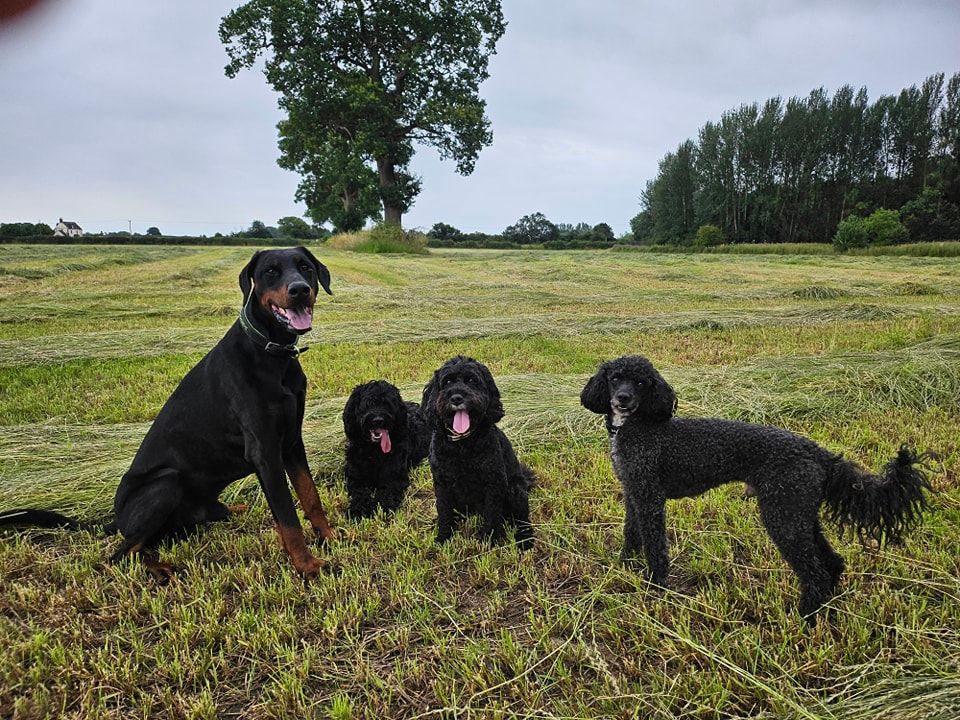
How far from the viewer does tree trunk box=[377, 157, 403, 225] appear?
121 ft

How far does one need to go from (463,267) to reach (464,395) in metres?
24.2

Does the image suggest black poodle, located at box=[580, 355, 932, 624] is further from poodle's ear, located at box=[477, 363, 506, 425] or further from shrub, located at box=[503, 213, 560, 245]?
shrub, located at box=[503, 213, 560, 245]

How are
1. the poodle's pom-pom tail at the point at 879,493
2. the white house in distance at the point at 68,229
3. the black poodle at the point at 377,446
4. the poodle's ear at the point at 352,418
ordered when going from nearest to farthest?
the poodle's pom-pom tail at the point at 879,493, the black poodle at the point at 377,446, the poodle's ear at the point at 352,418, the white house in distance at the point at 68,229

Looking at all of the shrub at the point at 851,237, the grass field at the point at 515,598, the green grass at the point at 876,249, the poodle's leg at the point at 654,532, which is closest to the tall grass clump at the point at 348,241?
the grass field at the point at 515,598

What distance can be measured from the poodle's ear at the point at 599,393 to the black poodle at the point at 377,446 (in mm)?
1794

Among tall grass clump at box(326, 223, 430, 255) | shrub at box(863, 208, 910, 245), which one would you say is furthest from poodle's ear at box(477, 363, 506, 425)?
shrub at box(863, 208, 910, 245)

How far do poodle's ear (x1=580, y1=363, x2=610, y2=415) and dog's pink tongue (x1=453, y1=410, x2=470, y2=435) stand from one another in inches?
29.7

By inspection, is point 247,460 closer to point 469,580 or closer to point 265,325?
point 265,325

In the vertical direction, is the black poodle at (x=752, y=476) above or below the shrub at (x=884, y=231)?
below

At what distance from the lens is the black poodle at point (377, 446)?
4.21m

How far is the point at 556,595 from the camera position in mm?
2910

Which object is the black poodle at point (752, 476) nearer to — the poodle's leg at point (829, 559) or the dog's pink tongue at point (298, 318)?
the poodle's leg at point (829, 559)

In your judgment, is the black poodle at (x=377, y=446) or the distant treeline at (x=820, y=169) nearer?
the black poodle at (x=377, y=446)

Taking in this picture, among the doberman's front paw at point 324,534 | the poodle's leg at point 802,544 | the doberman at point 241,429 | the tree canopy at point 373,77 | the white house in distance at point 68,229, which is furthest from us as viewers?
the white house in distance at point 68,229
